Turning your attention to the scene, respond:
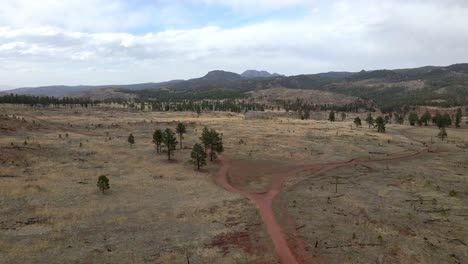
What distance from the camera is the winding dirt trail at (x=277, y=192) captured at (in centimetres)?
3197

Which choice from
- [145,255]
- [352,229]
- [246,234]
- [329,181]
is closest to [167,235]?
[145,255]

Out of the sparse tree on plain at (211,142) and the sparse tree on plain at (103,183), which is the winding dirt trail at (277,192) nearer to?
the sparse tree on plain at (211,142)

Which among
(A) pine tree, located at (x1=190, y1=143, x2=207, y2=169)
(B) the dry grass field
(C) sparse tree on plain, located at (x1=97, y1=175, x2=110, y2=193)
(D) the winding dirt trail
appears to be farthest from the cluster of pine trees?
(C) sparse tree on plain, located at (x1=97, y1=175, x2=110, y2=193)

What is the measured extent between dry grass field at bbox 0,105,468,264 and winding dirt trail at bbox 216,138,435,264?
1.14 feet

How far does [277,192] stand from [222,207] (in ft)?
36.3

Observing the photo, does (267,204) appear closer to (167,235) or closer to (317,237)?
(317,237)

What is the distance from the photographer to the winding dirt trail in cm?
3197

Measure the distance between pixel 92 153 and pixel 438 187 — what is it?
211ft

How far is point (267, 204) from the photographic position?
45.8 meters

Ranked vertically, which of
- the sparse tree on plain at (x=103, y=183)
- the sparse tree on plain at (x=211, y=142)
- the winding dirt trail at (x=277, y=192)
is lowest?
the winding dirt trail at (x=277, y=192)

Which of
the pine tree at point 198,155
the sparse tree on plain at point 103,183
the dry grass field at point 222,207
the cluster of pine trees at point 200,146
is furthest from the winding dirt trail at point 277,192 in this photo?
the sparse tree on plain at point 103,183

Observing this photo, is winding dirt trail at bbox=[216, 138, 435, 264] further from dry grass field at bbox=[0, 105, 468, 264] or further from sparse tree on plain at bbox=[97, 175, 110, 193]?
sparse tree on plain at bbox=[97, 175, 110, 193]

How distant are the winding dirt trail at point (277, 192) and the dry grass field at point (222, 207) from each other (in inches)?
13.7

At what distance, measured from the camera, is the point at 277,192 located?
51.4 meters
